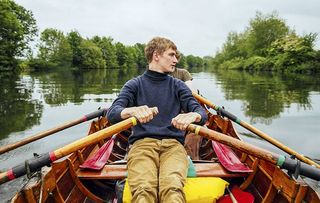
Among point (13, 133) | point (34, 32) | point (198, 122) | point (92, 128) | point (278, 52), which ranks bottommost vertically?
point (13, 133)

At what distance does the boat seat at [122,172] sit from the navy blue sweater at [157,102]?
427 millimetres

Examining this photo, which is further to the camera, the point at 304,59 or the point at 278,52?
the point at 278,52

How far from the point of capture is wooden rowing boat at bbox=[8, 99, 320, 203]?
2832mm

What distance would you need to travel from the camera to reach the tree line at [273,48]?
143 ft

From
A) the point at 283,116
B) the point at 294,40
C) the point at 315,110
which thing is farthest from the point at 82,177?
the point at 294,40

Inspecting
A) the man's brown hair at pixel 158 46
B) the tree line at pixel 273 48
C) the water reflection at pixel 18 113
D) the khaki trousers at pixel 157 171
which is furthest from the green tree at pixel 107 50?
the khaki trousers at pixel 157 171

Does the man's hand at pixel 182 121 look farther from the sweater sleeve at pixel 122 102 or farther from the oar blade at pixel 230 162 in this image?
the oar blade at pixel 230 162

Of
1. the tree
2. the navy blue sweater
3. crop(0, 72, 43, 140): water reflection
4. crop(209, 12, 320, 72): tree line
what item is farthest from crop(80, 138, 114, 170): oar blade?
crop(209, 12, 320, 72): tree line

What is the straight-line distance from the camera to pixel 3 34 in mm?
39188

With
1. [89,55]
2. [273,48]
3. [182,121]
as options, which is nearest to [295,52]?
[273,48]

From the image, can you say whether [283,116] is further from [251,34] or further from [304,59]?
[251,34]

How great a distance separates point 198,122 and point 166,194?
1.04m

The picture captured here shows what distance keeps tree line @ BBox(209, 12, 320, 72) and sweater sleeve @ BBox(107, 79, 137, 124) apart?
42.1 meters

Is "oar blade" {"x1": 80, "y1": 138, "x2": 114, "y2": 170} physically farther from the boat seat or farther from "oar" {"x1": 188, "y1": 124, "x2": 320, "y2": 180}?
"oar" {"x1": 188, "y1": 124, "x2": 320, "y2": 180}
